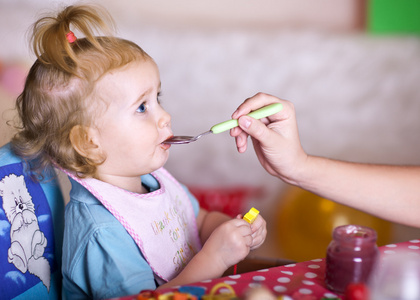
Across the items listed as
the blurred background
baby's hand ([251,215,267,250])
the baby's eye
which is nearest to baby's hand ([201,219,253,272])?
baby's hand ([251,215,267,250])

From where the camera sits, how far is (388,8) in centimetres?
344

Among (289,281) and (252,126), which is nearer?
(289,281)

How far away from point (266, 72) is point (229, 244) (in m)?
2.32

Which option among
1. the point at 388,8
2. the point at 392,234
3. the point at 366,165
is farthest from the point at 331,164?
the point at 388,8

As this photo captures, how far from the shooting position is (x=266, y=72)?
331 centimetres

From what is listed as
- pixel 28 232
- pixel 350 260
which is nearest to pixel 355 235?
pixel 350 260

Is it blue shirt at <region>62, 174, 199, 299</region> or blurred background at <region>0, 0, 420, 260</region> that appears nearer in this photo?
blue shirt at <region>62, 174, 199, 299</region>

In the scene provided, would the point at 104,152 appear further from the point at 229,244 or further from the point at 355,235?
the point at 355,235

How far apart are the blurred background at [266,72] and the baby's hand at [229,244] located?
177cm

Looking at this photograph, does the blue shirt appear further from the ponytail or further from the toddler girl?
the ponytail

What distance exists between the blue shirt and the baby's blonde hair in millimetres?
120

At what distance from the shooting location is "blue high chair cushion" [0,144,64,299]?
109 cm

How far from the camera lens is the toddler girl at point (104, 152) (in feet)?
3.68

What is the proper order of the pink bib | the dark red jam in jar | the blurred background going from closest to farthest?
1. the dark red jam in jar
2. the pink bib
3. the blurred background
